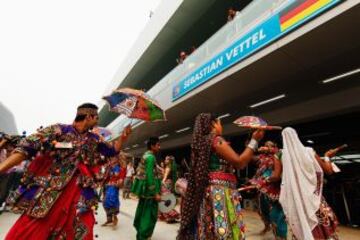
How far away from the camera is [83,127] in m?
2.25

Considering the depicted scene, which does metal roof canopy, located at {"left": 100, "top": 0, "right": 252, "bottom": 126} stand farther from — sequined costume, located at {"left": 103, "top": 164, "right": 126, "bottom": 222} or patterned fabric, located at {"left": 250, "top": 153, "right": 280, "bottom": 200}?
patterned fabric, located at {"left": 250, "top": 153, "right": 280, "bottom": 200}

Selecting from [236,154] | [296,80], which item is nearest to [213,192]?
[236,154]

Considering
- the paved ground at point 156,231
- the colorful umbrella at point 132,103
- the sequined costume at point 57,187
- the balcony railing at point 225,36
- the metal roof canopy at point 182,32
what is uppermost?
the metal roof canopy at point 182,32

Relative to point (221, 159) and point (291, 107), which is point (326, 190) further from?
point (221, 159)

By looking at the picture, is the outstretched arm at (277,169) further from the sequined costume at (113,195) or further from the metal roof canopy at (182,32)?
the metal roof canopy at (182,32)

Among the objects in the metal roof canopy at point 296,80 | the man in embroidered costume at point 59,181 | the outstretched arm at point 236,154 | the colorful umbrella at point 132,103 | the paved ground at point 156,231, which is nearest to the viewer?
the man in embroidered costume at point 59,181

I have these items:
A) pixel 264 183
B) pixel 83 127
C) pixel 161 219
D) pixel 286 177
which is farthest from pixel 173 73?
pixel 83 127

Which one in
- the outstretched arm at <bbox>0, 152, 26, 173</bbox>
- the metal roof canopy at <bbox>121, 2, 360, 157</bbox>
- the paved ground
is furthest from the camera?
the metal roof canopy at <bbox>121, 2, 360, 157</bbox>

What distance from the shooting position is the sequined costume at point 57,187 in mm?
1923

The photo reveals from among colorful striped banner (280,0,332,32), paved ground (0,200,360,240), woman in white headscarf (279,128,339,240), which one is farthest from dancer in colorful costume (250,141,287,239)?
colorful striped banner (280,0,332,32)

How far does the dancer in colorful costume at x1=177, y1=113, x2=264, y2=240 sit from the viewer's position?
210 centimetres

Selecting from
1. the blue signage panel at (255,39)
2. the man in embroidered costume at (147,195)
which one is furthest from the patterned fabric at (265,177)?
the blue signage panel at (255,39)

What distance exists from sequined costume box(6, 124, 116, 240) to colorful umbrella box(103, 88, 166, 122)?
2.63 feet

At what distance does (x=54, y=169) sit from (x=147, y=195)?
2.16m
